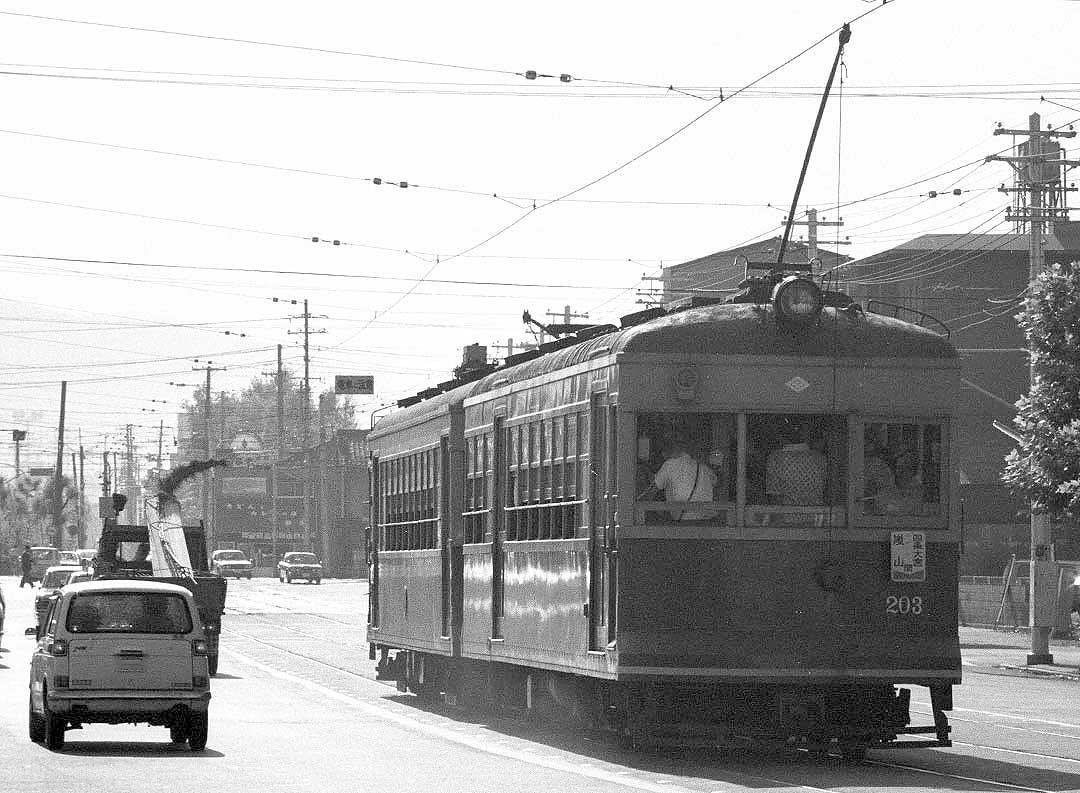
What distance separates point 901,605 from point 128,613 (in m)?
6.72

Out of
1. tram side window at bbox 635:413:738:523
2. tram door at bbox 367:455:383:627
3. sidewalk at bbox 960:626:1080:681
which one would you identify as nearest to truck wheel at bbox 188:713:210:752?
tram side window at bbox 635:413:738:523

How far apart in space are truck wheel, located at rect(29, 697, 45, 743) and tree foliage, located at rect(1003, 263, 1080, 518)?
59.1ft

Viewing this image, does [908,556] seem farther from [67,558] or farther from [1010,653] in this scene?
[67,558]

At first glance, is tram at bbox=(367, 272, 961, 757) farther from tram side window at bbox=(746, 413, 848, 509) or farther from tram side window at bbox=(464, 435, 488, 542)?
tram side window at bbox=(464, 435, 488, 542)

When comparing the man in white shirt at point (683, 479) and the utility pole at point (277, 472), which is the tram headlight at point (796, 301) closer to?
the man in white shirt at point (683, 479)

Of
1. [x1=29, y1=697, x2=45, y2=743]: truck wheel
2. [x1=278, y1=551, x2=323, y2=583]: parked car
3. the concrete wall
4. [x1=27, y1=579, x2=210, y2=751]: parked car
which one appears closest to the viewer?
[x1=27, y1=579, x2=210, y2=751]: parked car

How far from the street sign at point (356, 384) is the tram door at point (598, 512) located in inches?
3370

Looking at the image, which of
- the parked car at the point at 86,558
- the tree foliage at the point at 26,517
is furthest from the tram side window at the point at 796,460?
the tree foliage at the point at 26,517

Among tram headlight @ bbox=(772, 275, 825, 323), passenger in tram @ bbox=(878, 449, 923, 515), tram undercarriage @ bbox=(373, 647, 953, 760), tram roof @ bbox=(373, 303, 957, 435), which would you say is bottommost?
tram undercarriage @ bbox=(373, 647, 953, 760)

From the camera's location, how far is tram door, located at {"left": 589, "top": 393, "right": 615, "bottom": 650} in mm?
17453

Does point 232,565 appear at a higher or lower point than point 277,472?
lower

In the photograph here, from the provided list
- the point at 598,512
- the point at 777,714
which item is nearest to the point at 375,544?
the point at 598,512

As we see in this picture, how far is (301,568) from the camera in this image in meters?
97.7

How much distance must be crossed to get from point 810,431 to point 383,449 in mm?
11749
